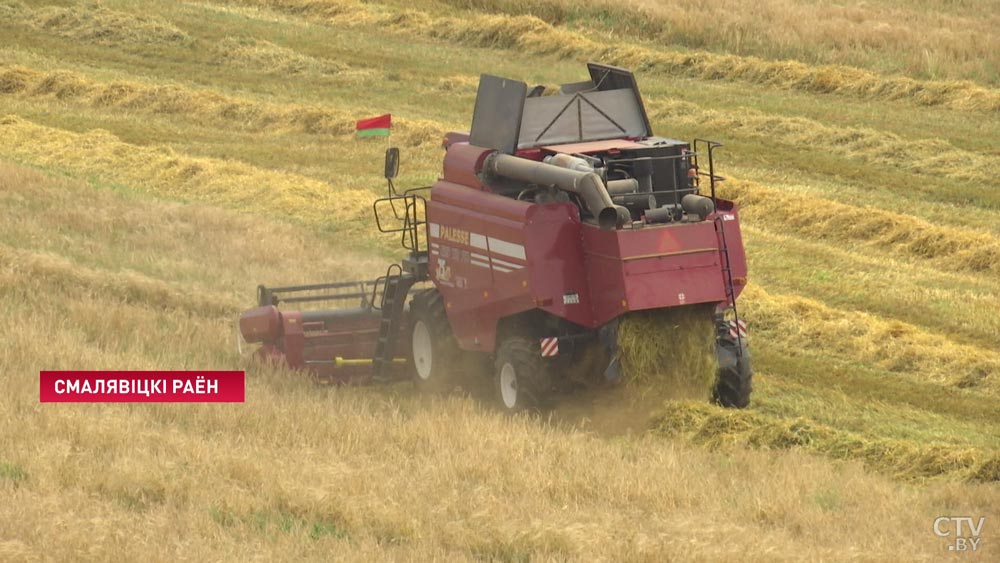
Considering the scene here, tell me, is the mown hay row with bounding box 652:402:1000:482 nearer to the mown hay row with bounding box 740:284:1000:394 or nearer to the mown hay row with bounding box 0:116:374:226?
the mown hay row with bounding box 740:284:1000:394

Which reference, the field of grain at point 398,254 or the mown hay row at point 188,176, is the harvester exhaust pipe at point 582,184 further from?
the mown hay row at point 188,176

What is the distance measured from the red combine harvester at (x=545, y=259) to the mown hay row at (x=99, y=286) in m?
2.05

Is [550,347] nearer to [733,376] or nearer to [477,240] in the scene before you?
[477,240]

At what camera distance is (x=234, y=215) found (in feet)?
77.3

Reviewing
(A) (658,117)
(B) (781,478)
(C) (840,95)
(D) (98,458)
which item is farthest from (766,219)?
(D) (98,458)

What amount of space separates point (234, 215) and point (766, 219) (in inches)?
331

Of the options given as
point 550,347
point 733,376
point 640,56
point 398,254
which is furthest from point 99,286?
point 640,56

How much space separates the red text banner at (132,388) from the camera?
537 inches

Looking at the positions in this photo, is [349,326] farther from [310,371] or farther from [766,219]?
[766,219]

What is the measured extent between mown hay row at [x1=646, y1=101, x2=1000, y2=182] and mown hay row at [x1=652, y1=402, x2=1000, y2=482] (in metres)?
12.8

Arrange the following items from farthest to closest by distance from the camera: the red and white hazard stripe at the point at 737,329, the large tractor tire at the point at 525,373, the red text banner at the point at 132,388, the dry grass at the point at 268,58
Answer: the dry grass at the point at 268,58, the red and white hazard stripe at the point at 737,329, the large tractor tire at the point at 525,373, the red text banner at the point at 132,388

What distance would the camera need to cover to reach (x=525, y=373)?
46.8ft

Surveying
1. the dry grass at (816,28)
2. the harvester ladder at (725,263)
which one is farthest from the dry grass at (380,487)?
the dry grass at (816,28)

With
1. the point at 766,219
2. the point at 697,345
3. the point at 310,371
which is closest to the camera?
the point at 697,345
